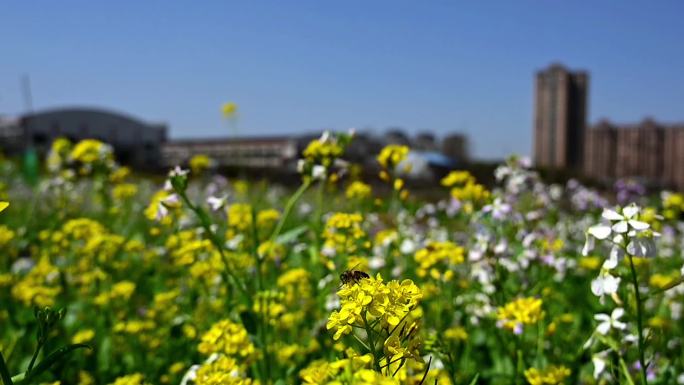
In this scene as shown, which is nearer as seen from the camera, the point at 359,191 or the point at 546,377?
the point at 546,377

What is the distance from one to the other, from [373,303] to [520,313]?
111cm

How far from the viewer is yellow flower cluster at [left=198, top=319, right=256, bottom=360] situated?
1.81 metres

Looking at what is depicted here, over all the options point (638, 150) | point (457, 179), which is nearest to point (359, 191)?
point (457, 179)

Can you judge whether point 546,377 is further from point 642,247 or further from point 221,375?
point 221,375

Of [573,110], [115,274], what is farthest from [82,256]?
[573,110]

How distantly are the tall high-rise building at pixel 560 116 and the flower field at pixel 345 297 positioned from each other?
166 ft

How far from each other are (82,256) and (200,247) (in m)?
1.63

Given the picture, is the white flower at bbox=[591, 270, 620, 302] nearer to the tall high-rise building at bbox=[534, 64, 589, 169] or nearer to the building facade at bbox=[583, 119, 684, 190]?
the building facade at bbox=[583, 119, 684, 190]

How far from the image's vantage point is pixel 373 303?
990 millimetres

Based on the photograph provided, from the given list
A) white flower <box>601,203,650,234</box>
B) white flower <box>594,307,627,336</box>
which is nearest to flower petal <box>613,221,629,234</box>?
white flower <box>601,203,650,234</box>

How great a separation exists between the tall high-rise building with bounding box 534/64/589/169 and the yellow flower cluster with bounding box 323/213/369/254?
51.7 meters

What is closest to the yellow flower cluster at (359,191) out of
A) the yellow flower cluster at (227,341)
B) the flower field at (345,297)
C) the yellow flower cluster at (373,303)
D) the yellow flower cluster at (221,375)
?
the flower field at (345,297)

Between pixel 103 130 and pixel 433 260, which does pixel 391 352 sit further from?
pixel 103 130

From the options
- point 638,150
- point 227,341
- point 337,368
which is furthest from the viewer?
point 638,150
